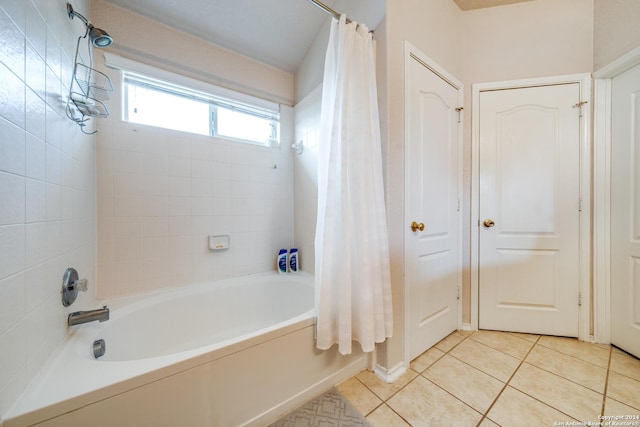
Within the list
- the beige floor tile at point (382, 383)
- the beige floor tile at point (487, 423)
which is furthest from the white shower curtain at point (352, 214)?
the beige floor tile at point (487, 423)

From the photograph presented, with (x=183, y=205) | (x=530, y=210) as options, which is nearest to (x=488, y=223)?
(x=530, y=210)

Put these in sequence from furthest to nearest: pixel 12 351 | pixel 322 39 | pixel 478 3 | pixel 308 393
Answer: pixel 322 39 → pixel 478 3 → pixel 308 393 → pixel 12 351

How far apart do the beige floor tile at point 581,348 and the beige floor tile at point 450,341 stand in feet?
1.72

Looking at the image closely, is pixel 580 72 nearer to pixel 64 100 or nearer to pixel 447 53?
pixel 447 53

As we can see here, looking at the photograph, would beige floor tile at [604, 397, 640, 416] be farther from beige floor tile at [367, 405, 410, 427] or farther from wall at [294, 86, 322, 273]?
wall at [294, 86, 322, 273]

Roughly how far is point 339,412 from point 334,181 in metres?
1.15

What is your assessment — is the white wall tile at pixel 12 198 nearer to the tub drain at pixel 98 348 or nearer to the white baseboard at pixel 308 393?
the tub drain at pixel 98 348

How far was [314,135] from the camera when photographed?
6.25 ft

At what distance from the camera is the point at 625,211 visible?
1.45m

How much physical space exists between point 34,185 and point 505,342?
2715mm

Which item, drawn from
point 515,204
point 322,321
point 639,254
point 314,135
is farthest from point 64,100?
point 639,254

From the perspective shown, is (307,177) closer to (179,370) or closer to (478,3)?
(179,370)

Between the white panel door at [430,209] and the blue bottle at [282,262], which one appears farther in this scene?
the blue bottle at [282,262]

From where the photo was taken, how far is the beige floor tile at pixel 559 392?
3.44ft
